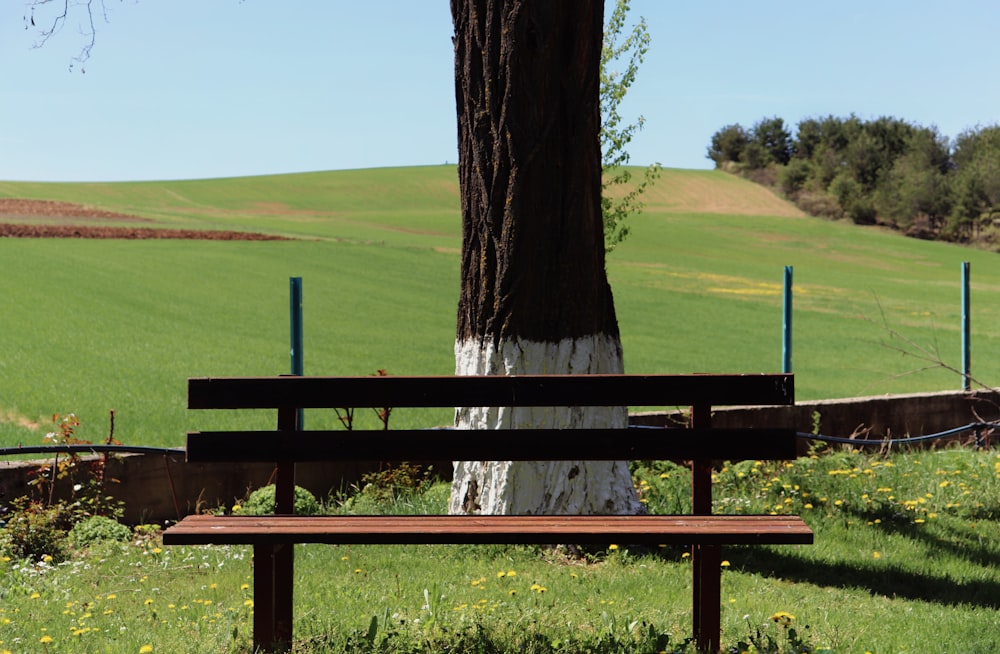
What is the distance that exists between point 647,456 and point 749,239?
4943cm

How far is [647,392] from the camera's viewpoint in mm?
3863

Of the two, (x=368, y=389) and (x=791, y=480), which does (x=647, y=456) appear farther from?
(x=791, y=480)

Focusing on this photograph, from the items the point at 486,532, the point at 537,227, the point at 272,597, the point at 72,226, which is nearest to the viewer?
the point at 486,532

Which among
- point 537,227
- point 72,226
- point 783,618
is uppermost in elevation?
point 72,226

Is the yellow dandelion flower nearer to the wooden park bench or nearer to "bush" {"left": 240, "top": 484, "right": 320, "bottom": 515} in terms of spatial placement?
the wooden park bench

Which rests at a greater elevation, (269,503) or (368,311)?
(368,311)

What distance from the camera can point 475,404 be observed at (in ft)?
12.7

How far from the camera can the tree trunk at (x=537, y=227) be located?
5.83 meters

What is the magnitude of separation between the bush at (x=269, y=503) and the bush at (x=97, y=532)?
73cm

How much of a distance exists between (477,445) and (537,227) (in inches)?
88.1

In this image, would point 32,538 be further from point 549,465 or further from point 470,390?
point 470,390

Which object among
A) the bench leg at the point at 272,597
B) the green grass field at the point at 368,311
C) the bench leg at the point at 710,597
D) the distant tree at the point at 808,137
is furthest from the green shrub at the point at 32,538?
the distant tree at the point at 808,137

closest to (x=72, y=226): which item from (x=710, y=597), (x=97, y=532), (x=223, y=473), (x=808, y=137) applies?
(x=223, y=473)

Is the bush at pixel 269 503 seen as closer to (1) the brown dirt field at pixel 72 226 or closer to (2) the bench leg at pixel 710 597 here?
(2) the bench leg at pixel 710 597
